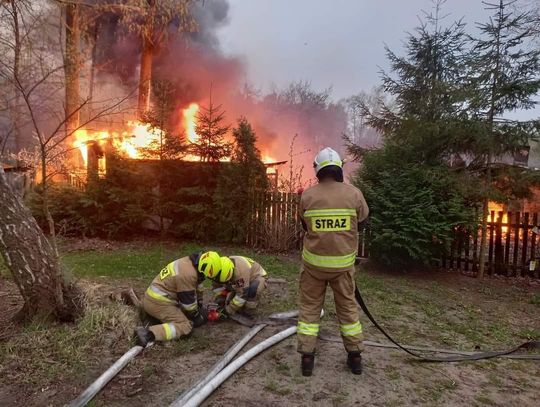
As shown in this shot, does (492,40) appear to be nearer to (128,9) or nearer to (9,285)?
(128,9)

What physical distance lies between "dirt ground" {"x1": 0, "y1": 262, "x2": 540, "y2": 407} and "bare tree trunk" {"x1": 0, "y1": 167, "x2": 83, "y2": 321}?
14.3 inches

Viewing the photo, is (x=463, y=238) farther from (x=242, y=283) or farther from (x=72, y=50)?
(x=72, y=50)

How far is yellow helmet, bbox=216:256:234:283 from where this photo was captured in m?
4.22

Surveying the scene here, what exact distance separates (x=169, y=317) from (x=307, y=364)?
61.4 inches

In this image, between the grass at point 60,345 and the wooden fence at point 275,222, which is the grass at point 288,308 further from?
the wooden fence at point 275,222

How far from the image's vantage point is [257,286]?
178 inches

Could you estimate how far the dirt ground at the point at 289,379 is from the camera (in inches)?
120

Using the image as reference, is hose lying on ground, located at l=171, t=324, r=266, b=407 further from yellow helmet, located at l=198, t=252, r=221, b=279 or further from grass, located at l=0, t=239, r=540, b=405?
yellow helmet, located at l=198, t=252, r=221, b=279

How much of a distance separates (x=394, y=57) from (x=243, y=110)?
16.6 m

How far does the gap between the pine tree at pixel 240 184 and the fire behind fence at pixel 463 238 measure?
0.23 m

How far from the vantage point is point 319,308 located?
351 centimetres

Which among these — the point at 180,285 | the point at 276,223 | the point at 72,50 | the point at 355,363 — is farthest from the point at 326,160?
the point at 276,223

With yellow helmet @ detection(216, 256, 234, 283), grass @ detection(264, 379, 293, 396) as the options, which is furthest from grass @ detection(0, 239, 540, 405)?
yellow helmet @ detection(216, 256, 234, 283)

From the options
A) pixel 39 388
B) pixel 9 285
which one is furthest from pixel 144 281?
pixel 39 388
